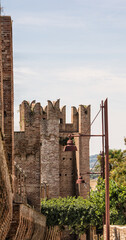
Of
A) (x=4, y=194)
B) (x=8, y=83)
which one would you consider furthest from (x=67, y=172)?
(x=4, y=194)

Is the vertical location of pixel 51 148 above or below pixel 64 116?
below

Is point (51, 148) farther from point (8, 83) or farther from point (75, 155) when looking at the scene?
point (8, 83)

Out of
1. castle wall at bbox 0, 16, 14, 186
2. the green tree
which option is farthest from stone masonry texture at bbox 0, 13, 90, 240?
the green tree

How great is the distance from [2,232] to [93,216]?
13.6 meters

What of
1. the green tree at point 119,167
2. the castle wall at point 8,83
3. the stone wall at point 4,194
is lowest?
the green tree at point 119,167

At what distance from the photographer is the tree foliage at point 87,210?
23.0m

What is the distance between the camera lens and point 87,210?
81.9ft

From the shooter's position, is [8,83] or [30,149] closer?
[8,83]

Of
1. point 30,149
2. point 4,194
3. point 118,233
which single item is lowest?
point 118,233

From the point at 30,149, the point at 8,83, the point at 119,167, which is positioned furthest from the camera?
the point at 119,167

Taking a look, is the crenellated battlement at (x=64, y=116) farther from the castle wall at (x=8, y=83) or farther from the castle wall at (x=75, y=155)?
the castle wall at (x=8, y=83)

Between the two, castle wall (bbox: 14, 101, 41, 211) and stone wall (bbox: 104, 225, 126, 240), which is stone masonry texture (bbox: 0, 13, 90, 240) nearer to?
castle wall (bbox: 14, 101, 41, 211)

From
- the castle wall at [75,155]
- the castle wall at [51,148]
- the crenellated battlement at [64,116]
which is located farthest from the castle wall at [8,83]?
the castle wall at [75,155]

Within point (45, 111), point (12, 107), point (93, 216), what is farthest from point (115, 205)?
point (45, 111)
